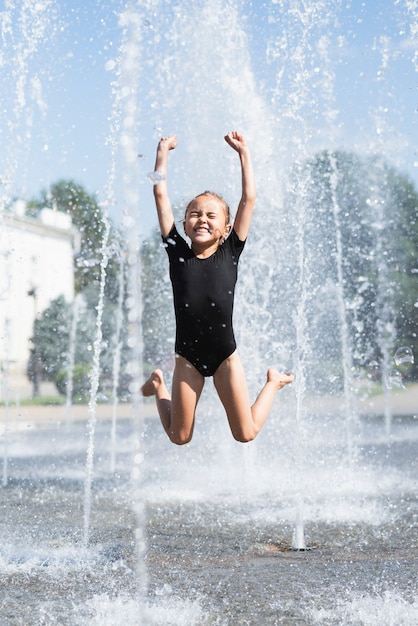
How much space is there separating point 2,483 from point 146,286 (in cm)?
2327

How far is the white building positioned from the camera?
113 feet

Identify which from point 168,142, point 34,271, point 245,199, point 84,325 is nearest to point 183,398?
point 245,199

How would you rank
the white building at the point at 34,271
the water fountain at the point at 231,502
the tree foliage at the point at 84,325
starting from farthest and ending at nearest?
the white building at the point at 34,271, the tree foliage at the point at 84,325, the water fountain at the point at 231,502

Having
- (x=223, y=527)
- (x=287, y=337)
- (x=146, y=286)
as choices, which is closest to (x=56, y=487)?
(x=223, y=527)

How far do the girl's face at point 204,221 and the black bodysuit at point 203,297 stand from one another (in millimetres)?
65

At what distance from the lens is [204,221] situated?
4.21m

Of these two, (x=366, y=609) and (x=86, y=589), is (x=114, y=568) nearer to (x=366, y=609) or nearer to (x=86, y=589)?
(x=86, y=589)

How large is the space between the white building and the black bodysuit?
85.3 feet

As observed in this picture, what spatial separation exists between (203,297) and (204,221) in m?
0.39

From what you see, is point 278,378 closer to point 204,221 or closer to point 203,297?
point 203,297

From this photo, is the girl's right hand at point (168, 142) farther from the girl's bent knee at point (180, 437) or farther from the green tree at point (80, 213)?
the green tree at point (80, 213)

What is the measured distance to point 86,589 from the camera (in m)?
4.21

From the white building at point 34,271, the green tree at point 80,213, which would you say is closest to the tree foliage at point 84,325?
the green tree at point 80,213

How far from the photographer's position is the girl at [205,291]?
4.16m
